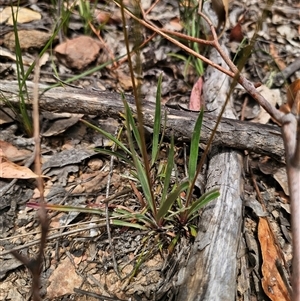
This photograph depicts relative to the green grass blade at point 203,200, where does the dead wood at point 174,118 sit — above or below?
above

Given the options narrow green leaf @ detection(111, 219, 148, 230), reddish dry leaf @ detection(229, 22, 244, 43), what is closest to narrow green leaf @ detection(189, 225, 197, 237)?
narrow green leaf @ detection(111, 219, 148, 230)

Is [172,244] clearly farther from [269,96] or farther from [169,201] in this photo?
[269,96]

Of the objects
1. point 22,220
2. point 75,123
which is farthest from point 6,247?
point 75,123

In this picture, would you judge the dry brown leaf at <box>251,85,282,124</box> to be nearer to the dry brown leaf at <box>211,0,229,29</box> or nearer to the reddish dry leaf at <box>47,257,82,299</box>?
the dry brown leaf at <box>211,0,229,29</box>

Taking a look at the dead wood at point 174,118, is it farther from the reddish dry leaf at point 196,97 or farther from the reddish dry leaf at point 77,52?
the reddish dry leaf at point 77,52

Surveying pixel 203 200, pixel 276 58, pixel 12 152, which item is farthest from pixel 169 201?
pixel 276 58

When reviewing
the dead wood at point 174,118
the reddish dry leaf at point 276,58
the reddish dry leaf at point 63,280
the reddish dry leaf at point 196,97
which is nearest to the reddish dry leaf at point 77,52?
the dead wood at point 174,118

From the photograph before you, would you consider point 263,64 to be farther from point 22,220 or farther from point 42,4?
point 22,220
